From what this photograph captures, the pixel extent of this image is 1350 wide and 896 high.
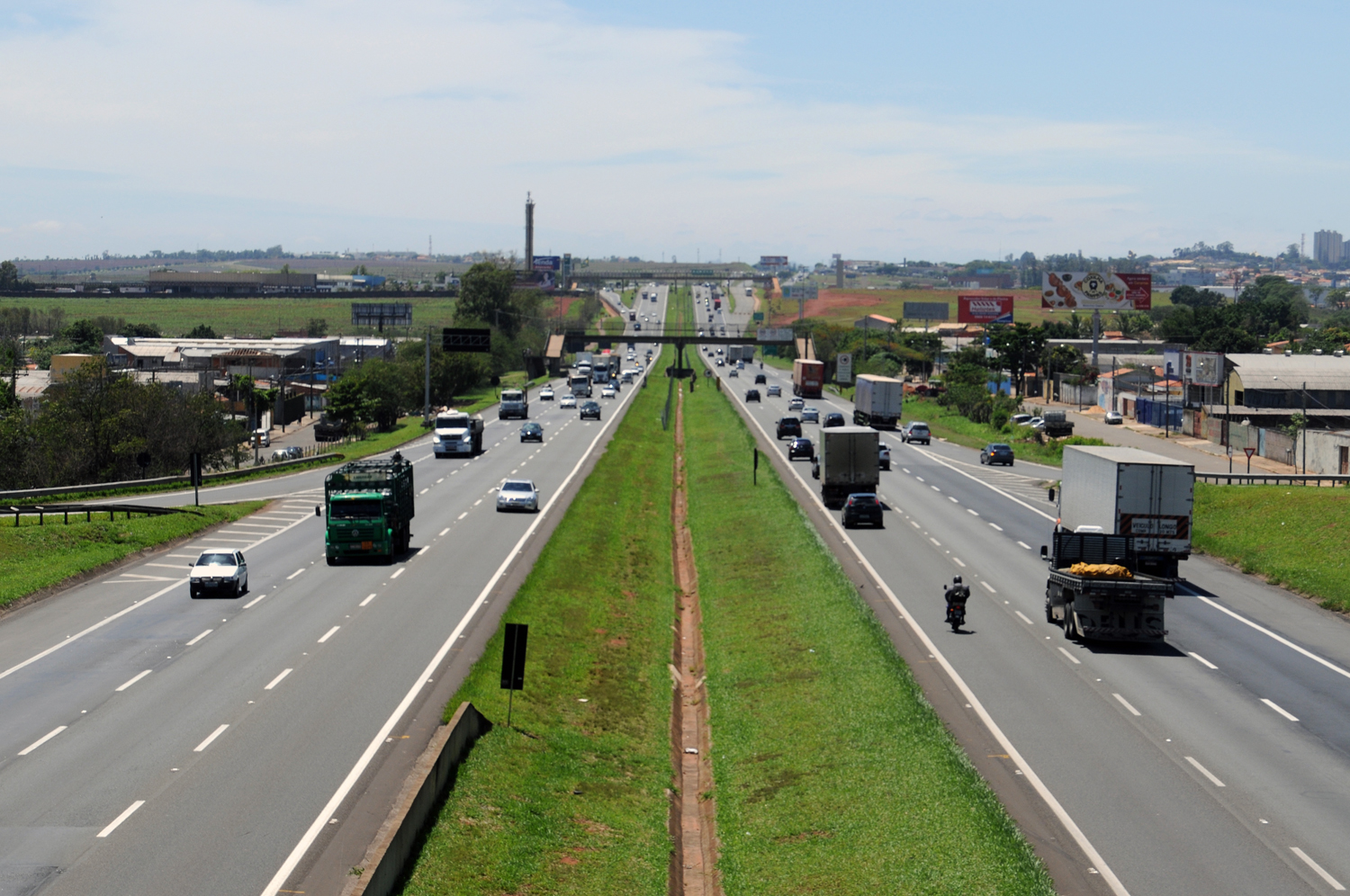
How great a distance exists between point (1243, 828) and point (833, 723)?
29.6 feet

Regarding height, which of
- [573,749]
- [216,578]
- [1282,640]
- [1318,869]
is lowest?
[573,749]

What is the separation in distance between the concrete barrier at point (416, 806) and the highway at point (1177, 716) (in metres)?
9.60

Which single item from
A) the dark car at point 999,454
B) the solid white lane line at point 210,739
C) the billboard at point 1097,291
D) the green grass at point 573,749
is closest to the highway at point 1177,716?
the green grass at point 573,749

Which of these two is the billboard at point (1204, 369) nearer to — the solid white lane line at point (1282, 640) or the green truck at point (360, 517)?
the solid white lane line at point (1282, 640)

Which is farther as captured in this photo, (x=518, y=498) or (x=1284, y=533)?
(x=518, y=498)

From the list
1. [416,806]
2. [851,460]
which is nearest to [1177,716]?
[416,806]

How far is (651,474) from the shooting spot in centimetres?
7950

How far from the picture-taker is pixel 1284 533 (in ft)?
153

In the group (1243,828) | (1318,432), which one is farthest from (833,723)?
(1318,432)

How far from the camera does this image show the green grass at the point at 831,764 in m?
19.3

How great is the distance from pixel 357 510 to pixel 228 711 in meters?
18.3

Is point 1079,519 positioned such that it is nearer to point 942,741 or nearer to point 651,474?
point 942,741

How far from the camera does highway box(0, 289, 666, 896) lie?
17.9 m

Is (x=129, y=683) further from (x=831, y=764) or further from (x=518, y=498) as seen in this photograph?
(x=518, y=498)
